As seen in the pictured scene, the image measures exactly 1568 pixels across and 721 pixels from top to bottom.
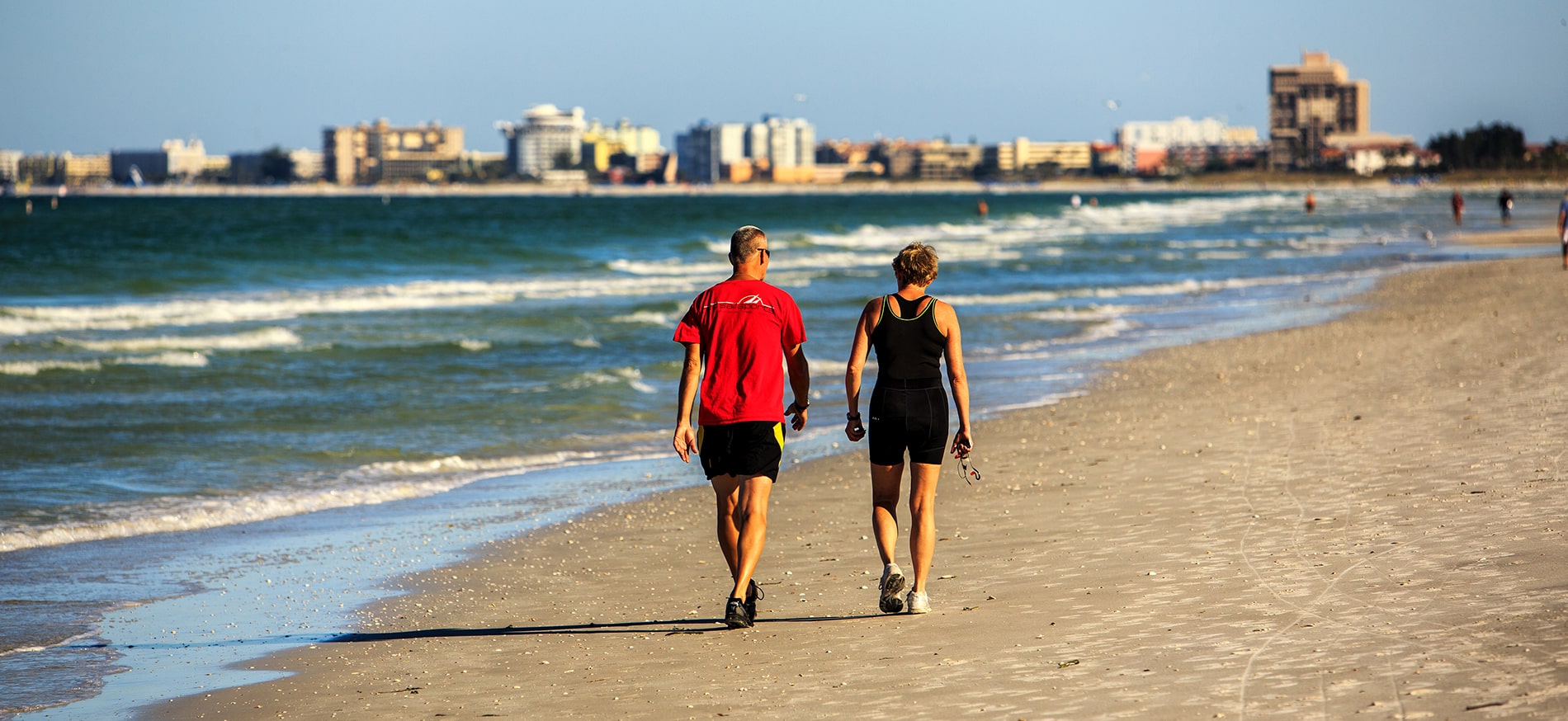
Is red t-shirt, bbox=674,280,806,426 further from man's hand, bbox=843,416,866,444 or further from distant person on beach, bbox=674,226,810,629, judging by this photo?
man's hand, bbox=843,416,866,444

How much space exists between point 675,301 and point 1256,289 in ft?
38.8

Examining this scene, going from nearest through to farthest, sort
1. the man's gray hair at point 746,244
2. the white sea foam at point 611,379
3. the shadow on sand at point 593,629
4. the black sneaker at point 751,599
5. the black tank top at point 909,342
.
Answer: the man's gray hair at point 746,244 → the black tank top at point 909,342 → the black sneaker at point 751,599 → the shadow on sand at point 593,629 → the white sea foam at point 611,379

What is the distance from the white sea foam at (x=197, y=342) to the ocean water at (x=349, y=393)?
0.10m

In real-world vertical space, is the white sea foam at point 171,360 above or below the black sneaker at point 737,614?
above

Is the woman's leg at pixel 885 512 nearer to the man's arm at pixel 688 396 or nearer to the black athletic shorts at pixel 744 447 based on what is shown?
the black athletic shorts at pixel 744 447

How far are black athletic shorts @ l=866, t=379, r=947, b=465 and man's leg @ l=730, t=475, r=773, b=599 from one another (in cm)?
50

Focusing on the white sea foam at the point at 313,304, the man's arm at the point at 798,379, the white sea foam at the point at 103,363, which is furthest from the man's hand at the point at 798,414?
the white sea foam at the point at 313,304

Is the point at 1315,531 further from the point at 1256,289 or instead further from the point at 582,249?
the point at 582,249

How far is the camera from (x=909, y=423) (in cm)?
579

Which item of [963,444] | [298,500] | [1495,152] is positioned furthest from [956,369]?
[1495,152]

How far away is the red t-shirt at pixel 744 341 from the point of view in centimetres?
565

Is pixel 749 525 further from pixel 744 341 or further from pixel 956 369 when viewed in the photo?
pixel 956 369

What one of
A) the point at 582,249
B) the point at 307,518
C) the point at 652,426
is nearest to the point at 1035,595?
the point at 307,518

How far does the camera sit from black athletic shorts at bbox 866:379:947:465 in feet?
19.0
